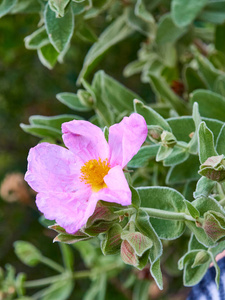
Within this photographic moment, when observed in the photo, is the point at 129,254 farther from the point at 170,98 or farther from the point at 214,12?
the point at 214,12

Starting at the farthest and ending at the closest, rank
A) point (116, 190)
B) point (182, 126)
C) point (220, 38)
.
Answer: point (220, 38) < point (182, 126) < point (116, 190)

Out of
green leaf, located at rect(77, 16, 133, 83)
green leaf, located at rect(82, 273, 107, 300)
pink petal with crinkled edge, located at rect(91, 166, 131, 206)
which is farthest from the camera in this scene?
green leaf, located at rect(82, 273, 107, 300)

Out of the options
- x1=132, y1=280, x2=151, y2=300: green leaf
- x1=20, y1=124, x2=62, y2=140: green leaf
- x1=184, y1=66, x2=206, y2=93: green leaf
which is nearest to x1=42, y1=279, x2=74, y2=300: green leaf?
x1=132, y1=280, x2=151, y2=300: green leaf

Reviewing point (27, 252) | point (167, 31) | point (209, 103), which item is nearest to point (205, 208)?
point (209, 103)

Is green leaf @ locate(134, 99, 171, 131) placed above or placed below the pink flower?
below

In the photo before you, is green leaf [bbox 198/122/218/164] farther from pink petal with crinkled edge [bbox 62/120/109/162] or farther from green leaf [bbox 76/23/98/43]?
green leaf [bbox 76/23/98/43]

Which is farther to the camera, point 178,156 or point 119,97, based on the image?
point 119,97

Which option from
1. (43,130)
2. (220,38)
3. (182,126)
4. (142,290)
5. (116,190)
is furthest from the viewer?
(142,290)
